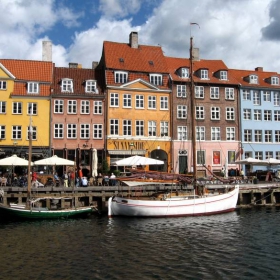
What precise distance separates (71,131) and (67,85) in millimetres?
5297

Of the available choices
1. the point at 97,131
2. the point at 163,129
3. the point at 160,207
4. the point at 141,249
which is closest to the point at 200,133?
the point at 163,129

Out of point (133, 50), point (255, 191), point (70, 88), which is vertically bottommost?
point (255, 191)

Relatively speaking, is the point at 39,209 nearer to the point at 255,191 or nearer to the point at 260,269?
the point at 260,269

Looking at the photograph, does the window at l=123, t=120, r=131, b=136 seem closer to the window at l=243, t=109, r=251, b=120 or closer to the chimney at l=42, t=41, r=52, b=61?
the chimney at l=42, t=41, r=52, b=61

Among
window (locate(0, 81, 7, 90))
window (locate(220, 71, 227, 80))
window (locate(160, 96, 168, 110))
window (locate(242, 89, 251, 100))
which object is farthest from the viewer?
window (locate(242, 89, 251, 100))

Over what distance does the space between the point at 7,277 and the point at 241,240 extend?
38.8 feet

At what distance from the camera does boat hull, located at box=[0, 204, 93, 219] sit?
25.9 metres

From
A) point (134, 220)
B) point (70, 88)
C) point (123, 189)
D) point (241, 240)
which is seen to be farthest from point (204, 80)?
point (241, 240)

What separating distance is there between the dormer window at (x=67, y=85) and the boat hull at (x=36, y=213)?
64.1 feet

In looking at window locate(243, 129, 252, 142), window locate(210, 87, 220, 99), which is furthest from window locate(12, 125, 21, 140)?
window locate(243, 129, 252, 142)

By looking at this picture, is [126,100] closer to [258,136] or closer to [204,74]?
[204,74]

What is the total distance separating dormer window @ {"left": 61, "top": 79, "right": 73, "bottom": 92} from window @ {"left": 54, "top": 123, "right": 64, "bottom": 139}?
4.03 meters

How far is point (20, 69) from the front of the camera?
143 feet

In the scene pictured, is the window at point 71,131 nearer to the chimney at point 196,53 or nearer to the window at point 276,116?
the chimney at point 196,53
